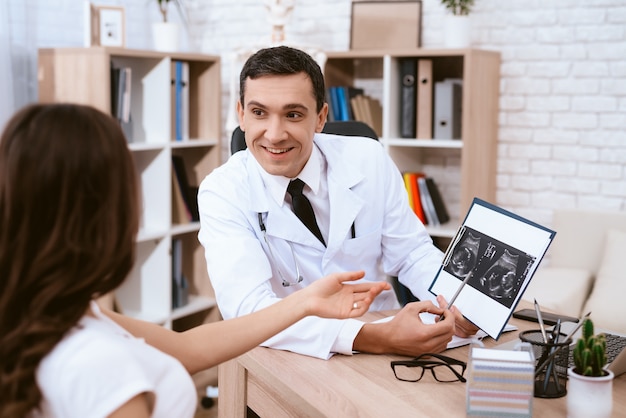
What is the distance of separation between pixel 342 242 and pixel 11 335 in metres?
1.20

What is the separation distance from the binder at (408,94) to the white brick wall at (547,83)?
12.2 inches

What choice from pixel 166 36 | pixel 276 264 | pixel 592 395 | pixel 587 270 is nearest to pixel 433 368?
pixel 592 395

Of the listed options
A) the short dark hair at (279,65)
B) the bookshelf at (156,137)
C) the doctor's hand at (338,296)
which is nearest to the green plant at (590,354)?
the doctor's hand at (338,296)

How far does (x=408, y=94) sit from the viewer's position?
3566 mm

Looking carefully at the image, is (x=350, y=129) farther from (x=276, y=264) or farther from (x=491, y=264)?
(x=491, y=264)

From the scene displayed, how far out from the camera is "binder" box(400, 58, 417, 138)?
11.6ft

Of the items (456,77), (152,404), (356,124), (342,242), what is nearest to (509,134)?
(456,77)

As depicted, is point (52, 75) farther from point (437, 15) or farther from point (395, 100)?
point (437, 15)

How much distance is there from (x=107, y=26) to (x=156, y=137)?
53 cm

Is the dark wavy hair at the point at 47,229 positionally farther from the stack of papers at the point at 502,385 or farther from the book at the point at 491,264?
the book at the point at 491,264

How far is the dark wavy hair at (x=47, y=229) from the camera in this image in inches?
35.3

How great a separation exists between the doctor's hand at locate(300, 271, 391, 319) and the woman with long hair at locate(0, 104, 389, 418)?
0.45 meters

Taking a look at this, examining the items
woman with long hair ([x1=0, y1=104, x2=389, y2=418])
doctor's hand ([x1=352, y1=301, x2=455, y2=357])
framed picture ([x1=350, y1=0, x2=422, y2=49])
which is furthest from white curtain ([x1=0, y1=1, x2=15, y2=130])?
woman with long hair ([x1=0, y1=104, x2=389, y2=418])

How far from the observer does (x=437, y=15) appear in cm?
374
